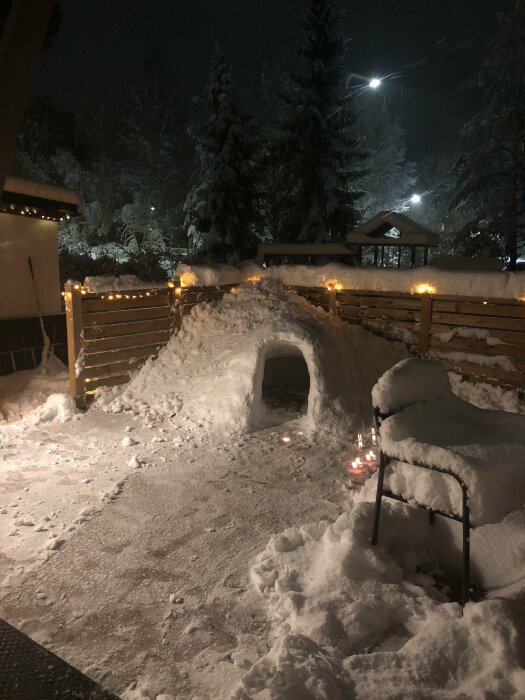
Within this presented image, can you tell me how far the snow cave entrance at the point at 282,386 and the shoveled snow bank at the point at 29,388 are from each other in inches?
147

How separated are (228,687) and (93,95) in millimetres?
35468

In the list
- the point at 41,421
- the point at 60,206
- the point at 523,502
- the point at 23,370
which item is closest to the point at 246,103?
the point at 60,206

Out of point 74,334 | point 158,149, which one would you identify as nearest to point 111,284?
point 74,334

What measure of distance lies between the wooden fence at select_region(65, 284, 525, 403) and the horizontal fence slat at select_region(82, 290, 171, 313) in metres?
0.02

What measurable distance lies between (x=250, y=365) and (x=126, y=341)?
2.51 meters

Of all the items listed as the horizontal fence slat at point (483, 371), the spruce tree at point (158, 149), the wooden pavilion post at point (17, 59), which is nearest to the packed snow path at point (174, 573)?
the wooden pavilion post at point (17, 59)

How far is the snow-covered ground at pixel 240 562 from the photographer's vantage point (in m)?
2.60

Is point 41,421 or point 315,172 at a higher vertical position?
point 315,172

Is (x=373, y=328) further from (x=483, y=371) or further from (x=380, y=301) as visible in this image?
(x=483, y=371)

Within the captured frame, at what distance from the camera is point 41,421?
689cm

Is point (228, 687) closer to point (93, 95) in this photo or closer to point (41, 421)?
point (41, 421)

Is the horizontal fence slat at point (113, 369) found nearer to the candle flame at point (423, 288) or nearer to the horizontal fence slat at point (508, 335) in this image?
the candle flame at point (423, 288)

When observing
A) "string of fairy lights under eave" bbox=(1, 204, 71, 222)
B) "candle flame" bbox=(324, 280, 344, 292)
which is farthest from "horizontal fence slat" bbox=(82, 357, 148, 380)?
"candle flame" bbox=(324, 280, 344, 292)

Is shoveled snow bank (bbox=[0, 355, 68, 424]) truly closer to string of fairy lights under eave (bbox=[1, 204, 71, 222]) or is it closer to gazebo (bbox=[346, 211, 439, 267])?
string of fairy lights under eave (bbox=[1, 204, 71, 222])
